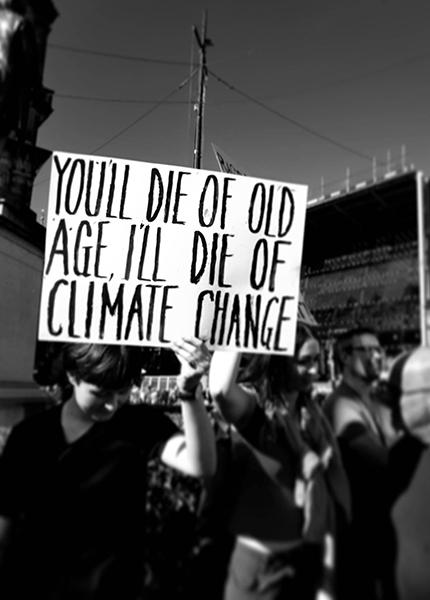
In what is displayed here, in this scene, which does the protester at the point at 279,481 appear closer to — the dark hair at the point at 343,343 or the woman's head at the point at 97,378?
the dark hair at the point at 343,343

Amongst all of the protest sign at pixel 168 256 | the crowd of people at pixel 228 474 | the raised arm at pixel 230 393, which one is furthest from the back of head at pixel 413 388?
the raised arm at pixel 230 393

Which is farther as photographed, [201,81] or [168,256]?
[201,81]

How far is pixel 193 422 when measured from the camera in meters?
1.82

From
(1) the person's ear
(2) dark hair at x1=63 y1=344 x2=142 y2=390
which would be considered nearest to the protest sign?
(2) dark hair at x1=63 y1=344 x2=142 y2=390

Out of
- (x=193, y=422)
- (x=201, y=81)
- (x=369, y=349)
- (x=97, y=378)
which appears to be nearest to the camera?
(x=193, y=422)

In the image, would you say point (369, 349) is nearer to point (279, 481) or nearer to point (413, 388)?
point (413, 388)

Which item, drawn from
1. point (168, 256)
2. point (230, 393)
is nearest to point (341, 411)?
point (230, 393)

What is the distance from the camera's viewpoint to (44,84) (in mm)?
2031

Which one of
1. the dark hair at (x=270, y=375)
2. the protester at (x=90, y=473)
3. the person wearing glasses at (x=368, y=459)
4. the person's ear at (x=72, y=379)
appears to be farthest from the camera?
the dark hair at (x=270, y=375)

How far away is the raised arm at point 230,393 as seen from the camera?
197cm

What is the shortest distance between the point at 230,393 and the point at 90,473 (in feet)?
2.05

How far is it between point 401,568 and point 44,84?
242cm

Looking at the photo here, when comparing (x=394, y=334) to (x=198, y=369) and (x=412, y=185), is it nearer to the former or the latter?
(x=412, y=185)

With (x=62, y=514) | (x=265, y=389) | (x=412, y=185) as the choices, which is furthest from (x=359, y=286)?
(x=62, y=514)
